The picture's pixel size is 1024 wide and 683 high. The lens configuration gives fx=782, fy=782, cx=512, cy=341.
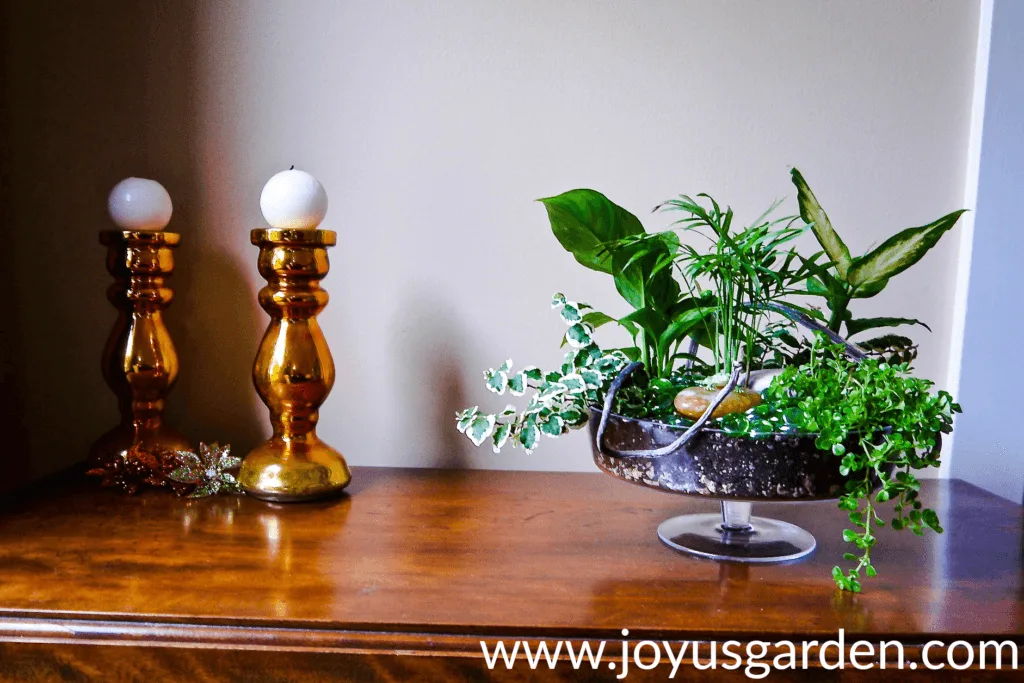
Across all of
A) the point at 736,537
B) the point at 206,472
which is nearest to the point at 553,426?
the point at 736,537

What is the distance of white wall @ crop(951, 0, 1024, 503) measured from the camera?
41.0 inches

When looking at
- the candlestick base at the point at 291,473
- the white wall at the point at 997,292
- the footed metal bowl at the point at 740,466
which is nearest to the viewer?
the footed metal bowl at the point at 740,466

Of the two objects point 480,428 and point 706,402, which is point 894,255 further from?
point 480,428

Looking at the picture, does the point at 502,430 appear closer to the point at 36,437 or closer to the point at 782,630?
the point at 782,630

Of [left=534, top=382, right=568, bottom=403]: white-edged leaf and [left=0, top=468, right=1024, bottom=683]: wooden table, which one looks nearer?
[left=0, top=468, right=1024, bottom=683]: wooden table

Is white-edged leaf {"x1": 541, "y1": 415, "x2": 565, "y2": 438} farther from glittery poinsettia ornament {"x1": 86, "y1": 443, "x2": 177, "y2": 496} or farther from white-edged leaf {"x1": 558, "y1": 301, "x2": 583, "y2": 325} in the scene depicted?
glittery poinsettia ornament {"x1": 86, "y1": 443, "x2": 177, "y2": 496}

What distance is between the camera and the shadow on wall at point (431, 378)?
1.11m

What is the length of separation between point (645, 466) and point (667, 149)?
52 centimetres

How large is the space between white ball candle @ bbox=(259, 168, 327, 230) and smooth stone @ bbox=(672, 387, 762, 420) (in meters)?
0.47

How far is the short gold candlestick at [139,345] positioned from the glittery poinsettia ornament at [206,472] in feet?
0.14

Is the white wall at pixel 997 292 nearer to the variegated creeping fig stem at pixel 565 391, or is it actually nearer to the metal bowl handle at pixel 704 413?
the metal bowl handle at pixel 704 413

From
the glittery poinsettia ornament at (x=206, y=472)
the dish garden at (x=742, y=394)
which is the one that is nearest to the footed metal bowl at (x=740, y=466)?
the dish garden at (x=742, y=394)

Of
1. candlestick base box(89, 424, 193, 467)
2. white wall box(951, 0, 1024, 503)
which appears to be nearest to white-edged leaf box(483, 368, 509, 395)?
candlestick base box(89, 424, 193, 467)

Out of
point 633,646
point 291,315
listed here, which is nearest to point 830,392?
point 633,646
